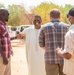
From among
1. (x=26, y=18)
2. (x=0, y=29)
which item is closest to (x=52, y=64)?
(x=0, y=29)

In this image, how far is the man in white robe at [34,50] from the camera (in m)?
7.10

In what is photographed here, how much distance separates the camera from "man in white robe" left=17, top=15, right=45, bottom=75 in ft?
23.3

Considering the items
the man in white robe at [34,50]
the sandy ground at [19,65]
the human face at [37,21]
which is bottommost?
the sandy ground at [19,65]

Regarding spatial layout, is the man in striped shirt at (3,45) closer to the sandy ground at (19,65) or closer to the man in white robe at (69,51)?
the man in white robe at (69,51)

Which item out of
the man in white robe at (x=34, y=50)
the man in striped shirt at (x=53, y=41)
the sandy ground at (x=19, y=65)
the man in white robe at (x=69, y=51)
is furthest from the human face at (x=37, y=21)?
the sandy ground at (x=19, y=65)

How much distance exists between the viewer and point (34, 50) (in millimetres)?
7184

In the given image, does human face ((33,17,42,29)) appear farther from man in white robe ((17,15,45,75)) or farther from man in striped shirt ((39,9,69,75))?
man in striped shirt ((39,9,69,75))

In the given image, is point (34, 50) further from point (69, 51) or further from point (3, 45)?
point (69, 51)

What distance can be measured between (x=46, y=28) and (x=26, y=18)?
5324 centimetres

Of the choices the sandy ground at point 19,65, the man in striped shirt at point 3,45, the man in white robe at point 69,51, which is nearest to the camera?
the man in white robe at point 69,51

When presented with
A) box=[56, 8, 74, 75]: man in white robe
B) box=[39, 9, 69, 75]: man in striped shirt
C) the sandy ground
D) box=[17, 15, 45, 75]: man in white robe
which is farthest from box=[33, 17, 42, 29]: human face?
the sandy ground

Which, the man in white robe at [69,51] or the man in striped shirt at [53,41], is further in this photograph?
the man in striped shirt at [53,41]

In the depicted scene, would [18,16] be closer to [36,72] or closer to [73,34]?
[36,72]

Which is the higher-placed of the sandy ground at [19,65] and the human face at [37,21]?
the human face at [37,21]
